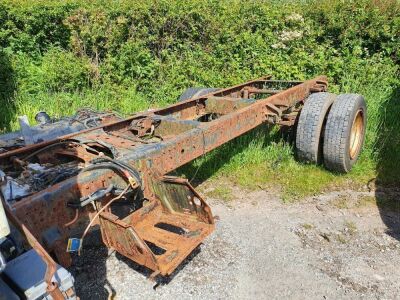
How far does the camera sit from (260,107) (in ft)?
13.5

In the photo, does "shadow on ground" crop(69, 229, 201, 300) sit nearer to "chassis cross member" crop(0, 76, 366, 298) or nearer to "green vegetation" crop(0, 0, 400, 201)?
"chassis cross member" crop(0, 76, 366, 298)

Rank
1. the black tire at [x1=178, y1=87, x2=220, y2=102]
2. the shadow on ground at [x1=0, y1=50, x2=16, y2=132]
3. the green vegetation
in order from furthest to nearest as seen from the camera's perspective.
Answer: the shadow on ground at [x1=0, y1=50, x2=16, y2=132]
the green vegetation
the black tire at [x1=178, y1=87, x2=220, y2=102]

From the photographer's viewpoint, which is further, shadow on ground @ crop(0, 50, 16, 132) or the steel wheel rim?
shadow on ground @ crop(0, 50, 16, 132)

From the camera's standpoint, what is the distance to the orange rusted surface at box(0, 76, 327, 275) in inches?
90.6

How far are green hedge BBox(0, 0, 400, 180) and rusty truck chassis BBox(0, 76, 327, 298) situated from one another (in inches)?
146

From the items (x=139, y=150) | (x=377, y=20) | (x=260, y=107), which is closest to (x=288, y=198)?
(x=260, y=107)

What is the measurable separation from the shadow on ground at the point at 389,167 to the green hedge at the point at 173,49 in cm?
85

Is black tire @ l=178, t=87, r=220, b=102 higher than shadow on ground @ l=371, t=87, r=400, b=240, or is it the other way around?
black tire @ l=178, t=87, r=220, b=102

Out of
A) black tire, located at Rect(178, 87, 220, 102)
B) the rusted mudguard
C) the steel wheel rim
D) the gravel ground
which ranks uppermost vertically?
black tire, located at Rect(178, 87, 220, 102)

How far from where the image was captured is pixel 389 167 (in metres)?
5.06

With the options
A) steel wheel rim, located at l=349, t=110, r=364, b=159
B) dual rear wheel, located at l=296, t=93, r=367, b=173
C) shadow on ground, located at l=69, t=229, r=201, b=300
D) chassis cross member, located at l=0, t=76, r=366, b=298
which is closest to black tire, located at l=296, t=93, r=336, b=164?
dual rear wheel, located at l=296, t=93, r=367, b=173

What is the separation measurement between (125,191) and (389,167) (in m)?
3.89

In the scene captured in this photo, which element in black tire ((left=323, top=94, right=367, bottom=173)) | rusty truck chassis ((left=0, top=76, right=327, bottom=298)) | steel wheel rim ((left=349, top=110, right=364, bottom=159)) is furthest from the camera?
steel wheel rim ((left=349, top=110, right=364, bottom=159))

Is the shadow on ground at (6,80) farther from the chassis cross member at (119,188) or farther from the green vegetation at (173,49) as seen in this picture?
the chassis cross member at (119,188)
